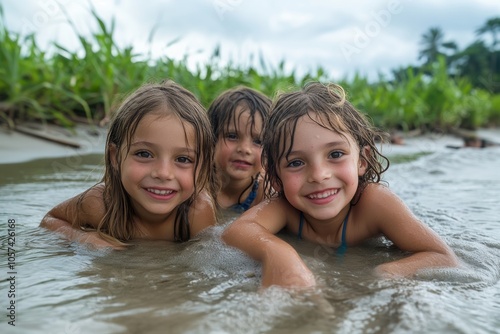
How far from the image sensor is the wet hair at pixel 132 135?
2436 mm

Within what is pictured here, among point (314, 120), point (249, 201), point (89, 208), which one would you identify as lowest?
point (249, 201)

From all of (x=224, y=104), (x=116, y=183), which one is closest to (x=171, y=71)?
(x=224, y=104)

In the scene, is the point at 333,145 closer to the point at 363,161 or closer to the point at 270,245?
the point at 363,161

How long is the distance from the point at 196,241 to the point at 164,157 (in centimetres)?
44

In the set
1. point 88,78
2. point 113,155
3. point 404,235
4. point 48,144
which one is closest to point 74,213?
point 113,155

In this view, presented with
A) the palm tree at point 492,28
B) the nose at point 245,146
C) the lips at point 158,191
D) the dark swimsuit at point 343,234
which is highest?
the palm tree at point 492,28

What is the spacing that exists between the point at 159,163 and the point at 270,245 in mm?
669

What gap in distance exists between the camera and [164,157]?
2.36m

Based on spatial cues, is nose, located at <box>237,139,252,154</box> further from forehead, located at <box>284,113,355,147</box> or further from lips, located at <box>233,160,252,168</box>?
forehead, located at <box>284,113,355,147</box>

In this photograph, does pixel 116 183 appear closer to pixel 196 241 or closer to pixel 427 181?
pixel 196 241

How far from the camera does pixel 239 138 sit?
3.44 meters

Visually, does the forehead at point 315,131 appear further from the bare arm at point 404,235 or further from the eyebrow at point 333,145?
the bare arm at point 404,235

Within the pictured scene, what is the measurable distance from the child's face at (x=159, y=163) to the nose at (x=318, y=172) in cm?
55

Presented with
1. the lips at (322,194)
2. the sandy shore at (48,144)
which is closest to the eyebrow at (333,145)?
the lips at (322,194)
